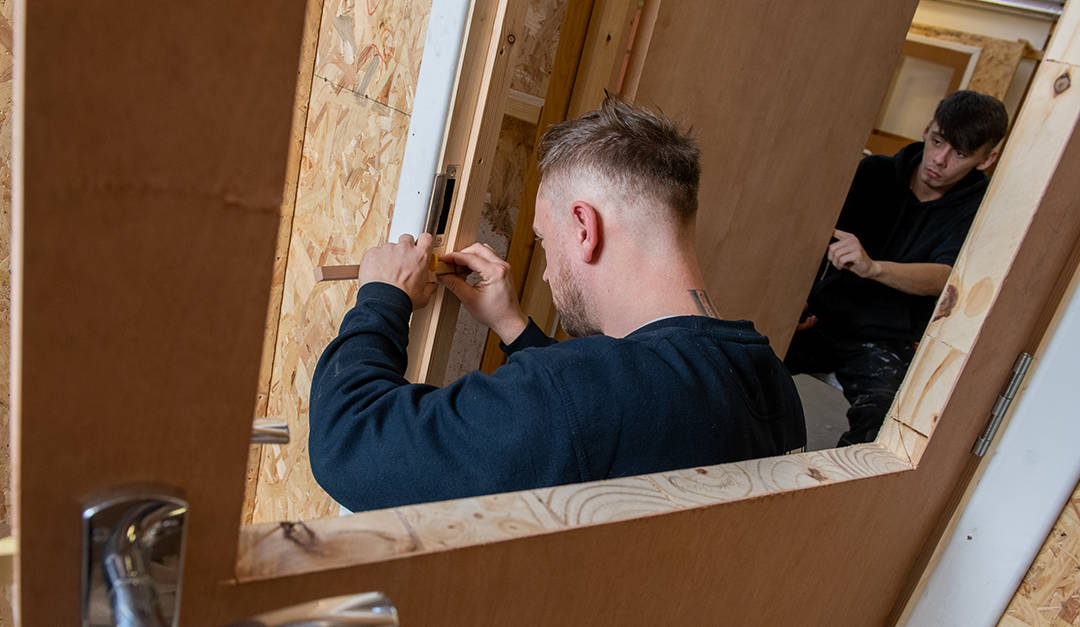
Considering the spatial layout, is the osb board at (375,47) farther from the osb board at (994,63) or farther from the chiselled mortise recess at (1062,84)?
the osb board at (994,63)

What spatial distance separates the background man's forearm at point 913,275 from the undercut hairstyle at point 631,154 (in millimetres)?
1232

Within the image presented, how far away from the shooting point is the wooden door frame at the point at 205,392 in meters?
0.33

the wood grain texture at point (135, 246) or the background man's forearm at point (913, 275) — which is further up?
the wood grain texture at point (135, 246)

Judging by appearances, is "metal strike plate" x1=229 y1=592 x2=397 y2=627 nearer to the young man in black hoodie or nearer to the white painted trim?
the white painted trim

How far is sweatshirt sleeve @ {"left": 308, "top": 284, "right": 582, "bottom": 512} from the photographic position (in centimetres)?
94

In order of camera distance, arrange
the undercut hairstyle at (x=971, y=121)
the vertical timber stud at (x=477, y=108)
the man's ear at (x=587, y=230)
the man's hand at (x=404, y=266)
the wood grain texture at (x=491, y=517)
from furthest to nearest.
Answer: the undercut hairstyle at (x=971, y=121), the man's ear at (x=587, y=230), the man's hand at (x=404, y=266), the vertical timber stud at (x=477, y=108), the wood grain texture at (x=491, y=517)

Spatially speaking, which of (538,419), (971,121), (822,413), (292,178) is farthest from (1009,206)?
(822,413)

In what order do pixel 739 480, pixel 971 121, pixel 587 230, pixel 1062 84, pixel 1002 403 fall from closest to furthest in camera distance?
pixel 739 480 < pixel 1062 84 < pixel 1002 403 < pixel 587 230 < pixel 971 121

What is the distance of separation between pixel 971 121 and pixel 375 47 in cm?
181

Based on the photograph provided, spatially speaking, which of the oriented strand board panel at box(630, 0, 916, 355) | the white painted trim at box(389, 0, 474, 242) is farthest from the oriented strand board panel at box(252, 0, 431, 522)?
the oriented strand board panel at box(630, 0, 916, 355)

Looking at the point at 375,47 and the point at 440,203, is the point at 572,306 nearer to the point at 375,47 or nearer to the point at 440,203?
the point at 440,203

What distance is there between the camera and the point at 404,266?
1176mm

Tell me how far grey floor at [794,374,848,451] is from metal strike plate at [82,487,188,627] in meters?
3.36

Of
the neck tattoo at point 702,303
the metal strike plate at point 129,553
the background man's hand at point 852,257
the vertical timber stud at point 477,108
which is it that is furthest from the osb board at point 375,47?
the background man's hand at point 852,257
